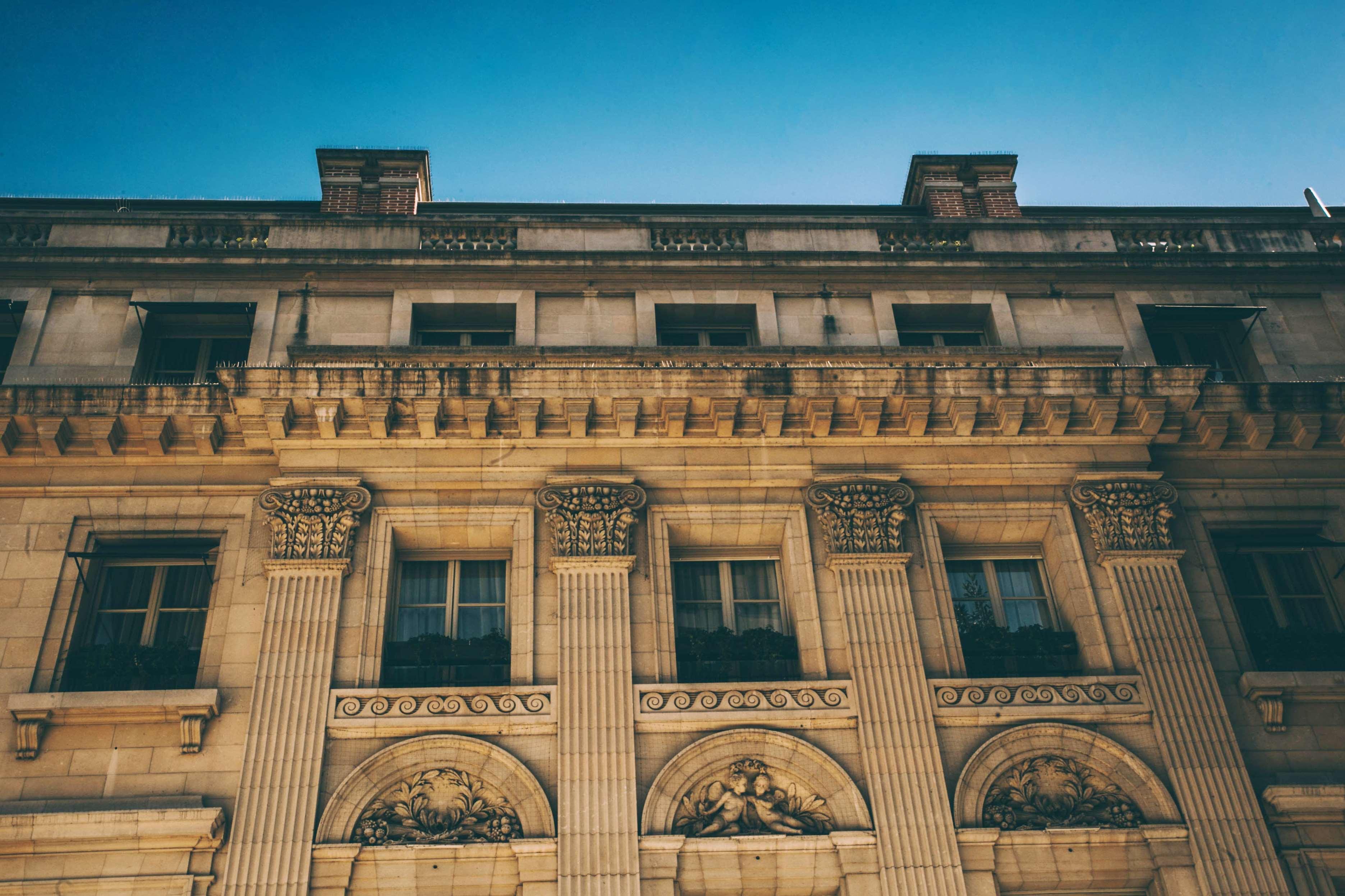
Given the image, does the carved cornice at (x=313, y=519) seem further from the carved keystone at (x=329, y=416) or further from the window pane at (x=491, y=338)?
the window pane at (x=491, y=338)

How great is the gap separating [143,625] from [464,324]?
23.0 feet

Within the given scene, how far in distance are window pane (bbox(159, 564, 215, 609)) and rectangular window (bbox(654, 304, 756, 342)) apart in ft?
26.9

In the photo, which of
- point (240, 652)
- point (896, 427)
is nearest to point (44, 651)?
point (240, 652)

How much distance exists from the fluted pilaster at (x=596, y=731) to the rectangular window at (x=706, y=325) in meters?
4.98

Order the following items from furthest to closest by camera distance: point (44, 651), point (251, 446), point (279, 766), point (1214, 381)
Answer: point (1214, 381)
point (251, 446)
point (44, 651)
point (279, 766)

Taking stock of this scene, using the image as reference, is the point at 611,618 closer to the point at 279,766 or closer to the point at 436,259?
the point at 279,766

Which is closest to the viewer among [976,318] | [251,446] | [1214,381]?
[251,446]

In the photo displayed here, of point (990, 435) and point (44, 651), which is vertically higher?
point (990, 435)

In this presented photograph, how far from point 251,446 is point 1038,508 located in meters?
12.1

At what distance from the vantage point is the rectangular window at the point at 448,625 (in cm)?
1505

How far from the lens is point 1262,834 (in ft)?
45.7

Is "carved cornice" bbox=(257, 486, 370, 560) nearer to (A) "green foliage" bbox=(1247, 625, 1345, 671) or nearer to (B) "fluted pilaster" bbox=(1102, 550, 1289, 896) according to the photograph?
(B) "fluted pilaster" bbox=(1102, 550, 1289, 896)

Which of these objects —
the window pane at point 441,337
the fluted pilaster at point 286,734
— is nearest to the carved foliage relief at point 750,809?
the fluted pilaster at point 286,734

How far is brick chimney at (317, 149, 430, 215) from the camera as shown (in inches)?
803
